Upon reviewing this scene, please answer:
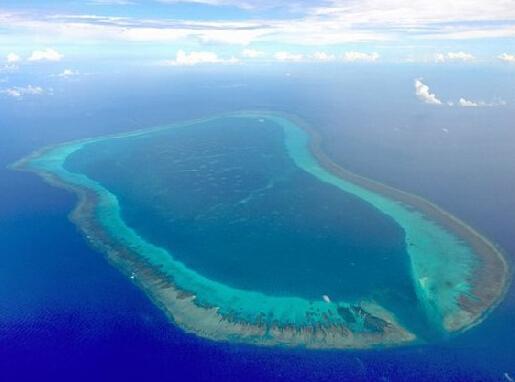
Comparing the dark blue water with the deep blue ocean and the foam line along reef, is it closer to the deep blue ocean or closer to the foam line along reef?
the foam line along reef

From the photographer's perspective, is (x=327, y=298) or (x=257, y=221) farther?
(x=257, y=221)

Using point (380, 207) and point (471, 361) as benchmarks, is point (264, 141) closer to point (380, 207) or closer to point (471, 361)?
point (380, 207)

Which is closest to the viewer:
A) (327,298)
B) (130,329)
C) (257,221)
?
(130,329)

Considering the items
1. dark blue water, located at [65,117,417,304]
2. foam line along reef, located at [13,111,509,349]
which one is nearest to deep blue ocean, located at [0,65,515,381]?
foam line along reef, located at [13,111,509,349]

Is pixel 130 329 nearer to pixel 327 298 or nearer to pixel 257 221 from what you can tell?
pixel 327 298

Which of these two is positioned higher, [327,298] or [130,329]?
Result: [327,298]

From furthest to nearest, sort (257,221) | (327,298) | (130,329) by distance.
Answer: (257,221) < (327,298) < (130,329)

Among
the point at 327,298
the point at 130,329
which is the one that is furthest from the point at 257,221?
the point at 130,329

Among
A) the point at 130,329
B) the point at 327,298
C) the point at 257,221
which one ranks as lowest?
the point at 130,329
